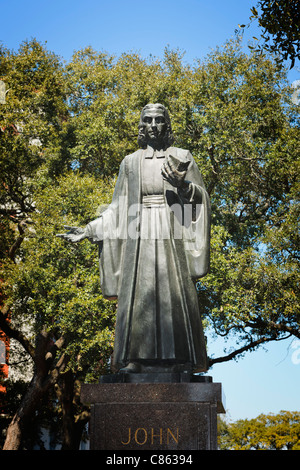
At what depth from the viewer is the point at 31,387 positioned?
19.2 metres

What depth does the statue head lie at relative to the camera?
676 centimetres

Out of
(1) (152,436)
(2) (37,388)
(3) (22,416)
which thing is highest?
(2) (37,388)

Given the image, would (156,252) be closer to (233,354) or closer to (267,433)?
(233,354)

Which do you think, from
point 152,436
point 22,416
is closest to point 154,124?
point 152,436

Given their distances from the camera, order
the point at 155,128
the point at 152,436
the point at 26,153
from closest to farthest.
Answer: the point at 152,436 < the point at 155,128 < the point at 26,153

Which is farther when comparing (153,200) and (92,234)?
(92,234)

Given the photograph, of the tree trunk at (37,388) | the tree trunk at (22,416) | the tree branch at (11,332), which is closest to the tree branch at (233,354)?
the tree trunk at (37,388)

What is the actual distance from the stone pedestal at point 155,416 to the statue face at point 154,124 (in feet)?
9.52

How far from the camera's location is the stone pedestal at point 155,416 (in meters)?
5.26

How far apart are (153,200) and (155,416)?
2.41 meters

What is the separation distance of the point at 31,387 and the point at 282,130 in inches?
488

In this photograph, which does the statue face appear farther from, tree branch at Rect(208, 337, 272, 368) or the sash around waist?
tree branch at Rect(208, 337, 272, 368)

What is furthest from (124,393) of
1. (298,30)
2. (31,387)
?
(31,387)

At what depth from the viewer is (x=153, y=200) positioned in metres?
6.55
